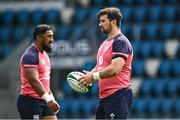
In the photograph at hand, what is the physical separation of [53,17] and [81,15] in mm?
870

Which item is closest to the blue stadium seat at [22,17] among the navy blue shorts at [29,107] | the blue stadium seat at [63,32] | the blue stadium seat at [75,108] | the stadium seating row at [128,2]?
the blue stadium seat at [63,32]

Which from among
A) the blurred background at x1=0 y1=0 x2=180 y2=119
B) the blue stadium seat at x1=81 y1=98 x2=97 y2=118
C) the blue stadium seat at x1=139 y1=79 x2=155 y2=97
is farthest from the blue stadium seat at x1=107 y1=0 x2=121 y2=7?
the blue stadium seat at x1=81 y1=98 x2=97 y2=118

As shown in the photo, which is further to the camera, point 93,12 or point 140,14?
point 93,12

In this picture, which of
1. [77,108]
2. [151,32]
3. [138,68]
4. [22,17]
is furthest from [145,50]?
[22,17]

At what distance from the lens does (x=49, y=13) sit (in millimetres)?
21750

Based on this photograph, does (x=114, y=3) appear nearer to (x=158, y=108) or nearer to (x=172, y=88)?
(x=172, y=88)

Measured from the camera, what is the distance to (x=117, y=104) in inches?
371

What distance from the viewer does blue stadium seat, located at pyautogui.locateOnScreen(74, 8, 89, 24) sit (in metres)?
21.2

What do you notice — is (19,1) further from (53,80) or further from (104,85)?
(104,85)

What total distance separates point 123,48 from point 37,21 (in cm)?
1241

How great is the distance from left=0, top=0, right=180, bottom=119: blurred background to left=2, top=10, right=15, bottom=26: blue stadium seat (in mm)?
17

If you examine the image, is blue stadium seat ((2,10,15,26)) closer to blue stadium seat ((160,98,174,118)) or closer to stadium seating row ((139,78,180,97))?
stadium seating row ((139,78,180,97))

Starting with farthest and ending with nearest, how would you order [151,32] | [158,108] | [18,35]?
[18,35]
[151,32]
[158,108]

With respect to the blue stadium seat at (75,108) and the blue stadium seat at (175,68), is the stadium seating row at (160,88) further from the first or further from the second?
the blue stadium seat at (75,108)
